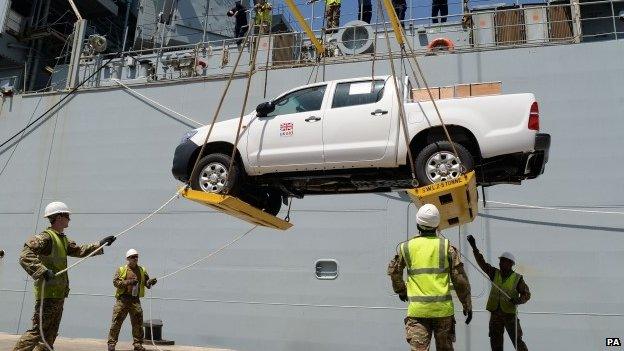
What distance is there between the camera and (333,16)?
1231 cm

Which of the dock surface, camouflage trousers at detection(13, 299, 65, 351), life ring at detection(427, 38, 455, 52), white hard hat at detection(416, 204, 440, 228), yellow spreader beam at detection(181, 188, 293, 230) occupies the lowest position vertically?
the dock surface

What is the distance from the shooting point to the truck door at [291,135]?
562cm

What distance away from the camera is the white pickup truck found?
16.8 feet

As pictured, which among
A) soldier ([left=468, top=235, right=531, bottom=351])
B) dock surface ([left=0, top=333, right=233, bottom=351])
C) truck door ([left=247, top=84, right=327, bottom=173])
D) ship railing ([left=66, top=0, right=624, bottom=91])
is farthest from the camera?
ship railing ([left=66, top=0, right=624, bottom=91])

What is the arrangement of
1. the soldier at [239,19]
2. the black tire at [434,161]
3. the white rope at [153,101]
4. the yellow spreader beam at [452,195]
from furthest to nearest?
the soldier at [239,19], the white rope at [153,101], the black tire at [434,161], the yellow spreader beam at [452,195]

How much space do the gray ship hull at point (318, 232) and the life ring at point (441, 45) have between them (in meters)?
0.41

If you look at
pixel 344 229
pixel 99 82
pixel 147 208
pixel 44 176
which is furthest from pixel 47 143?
pixel 344 229

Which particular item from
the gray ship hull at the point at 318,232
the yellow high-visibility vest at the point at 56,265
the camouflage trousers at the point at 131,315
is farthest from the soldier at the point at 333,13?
the yellow high-visibility vest at the point at 56,265

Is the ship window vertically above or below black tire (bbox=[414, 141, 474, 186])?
below

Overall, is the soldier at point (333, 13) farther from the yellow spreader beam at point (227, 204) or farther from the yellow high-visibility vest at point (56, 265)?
the yellow high-visibility vest at point (56, 265)

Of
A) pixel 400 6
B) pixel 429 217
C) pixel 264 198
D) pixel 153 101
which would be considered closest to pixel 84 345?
pixel 264 198

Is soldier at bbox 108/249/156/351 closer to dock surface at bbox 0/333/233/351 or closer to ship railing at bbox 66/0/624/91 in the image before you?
dock surface at bbox 0/333/233/351

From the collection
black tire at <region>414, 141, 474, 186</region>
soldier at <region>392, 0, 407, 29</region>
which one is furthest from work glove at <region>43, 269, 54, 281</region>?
soldier at <region>392, 0, 407, 29</region>

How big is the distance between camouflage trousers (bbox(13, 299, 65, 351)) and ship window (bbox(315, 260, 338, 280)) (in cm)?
446
